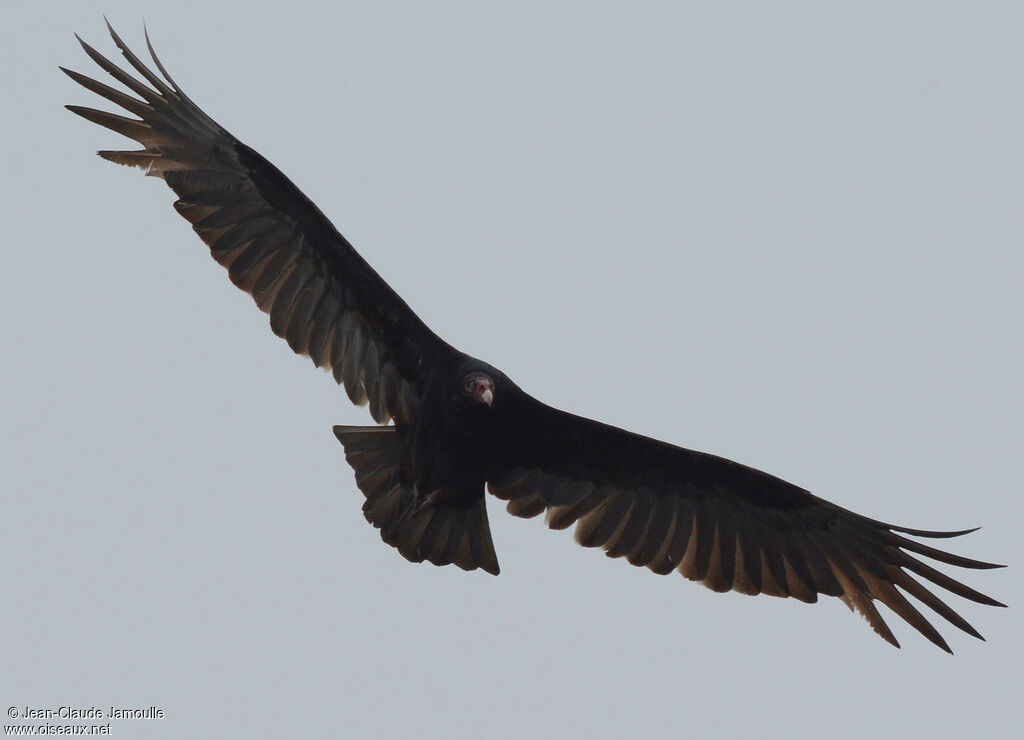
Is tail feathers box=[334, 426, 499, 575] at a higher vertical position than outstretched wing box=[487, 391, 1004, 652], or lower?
lower

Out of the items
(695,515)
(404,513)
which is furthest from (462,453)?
(695,515)

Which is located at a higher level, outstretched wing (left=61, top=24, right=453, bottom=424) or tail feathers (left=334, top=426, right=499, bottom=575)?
outstretched wing (left=61, top=24, right=453, bottom=424)

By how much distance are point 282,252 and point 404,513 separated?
59.6 inches

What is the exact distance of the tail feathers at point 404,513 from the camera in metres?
7.82

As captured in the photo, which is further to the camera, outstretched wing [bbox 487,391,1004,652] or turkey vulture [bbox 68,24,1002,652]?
outstretched wing [bbox 487,391,1004,652]

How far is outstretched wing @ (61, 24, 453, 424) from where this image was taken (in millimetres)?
7426

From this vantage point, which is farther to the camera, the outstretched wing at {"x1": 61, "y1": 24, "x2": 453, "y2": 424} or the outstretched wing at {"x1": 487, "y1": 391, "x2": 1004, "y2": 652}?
Answer: the outstretched wing at {"x1": 487, "y1": 391, "x2": 1004, "y2": 652}

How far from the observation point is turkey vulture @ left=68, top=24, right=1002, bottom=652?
7504 millimetres

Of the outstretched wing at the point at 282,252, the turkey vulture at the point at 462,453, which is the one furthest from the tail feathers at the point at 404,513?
the outstretched wing at the point at 282,252

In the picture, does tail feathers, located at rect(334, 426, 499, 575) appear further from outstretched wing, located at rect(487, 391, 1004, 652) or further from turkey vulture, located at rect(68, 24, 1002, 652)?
outstretched wing, located at rect(487, 391, 1004, 652)

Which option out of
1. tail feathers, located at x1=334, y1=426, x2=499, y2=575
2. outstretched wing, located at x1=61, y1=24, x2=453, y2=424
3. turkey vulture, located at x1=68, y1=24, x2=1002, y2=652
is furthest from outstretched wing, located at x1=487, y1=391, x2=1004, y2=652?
outstretched wing, located at x1=61, y1=24, x2=453, y2=424

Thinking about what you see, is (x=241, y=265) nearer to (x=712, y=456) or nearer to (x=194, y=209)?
(x=194, y=209)

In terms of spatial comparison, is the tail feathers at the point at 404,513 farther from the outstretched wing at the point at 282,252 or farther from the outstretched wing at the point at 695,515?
the outstretched wing at the point at 695,515

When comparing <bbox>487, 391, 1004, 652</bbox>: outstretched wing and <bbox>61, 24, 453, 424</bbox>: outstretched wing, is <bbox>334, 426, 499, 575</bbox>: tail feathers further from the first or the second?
<bbox>487, 391, 1004, 652</bbox>: outstretched wing
